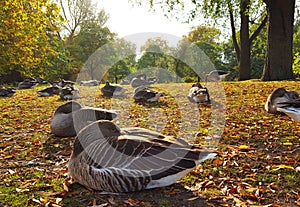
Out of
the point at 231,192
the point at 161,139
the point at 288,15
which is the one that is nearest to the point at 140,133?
the point at 161,139

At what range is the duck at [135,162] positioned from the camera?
2.96m

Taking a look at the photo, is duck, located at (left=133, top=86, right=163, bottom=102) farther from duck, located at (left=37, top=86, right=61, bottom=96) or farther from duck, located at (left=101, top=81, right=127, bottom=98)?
duck, located at (left=37, top=86, right=61, bottom=96)

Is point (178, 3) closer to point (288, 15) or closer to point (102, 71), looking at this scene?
point (288, 15)

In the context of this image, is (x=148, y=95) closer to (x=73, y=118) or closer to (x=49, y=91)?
(x=73, y=118)

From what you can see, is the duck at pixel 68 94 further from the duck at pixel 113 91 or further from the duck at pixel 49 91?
the duck at pixel 49 91

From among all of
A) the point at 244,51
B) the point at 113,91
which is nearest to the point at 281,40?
the point at 244,51

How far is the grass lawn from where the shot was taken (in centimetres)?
316

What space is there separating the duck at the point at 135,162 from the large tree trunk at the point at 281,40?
1401 centimetres

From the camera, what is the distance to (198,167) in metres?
4.02

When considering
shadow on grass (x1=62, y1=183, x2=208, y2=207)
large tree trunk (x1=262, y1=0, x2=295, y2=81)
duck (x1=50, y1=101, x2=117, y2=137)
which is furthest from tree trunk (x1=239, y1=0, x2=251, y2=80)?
shadow on grass (x1=62, y1=183, x2=208, y2=207)

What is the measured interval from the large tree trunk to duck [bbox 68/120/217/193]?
14.0 meters

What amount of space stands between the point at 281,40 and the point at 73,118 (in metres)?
13.6

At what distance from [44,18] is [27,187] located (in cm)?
1511

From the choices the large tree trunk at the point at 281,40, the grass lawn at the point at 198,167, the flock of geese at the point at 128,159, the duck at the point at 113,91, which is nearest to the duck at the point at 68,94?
the duck at the point at 113,91
